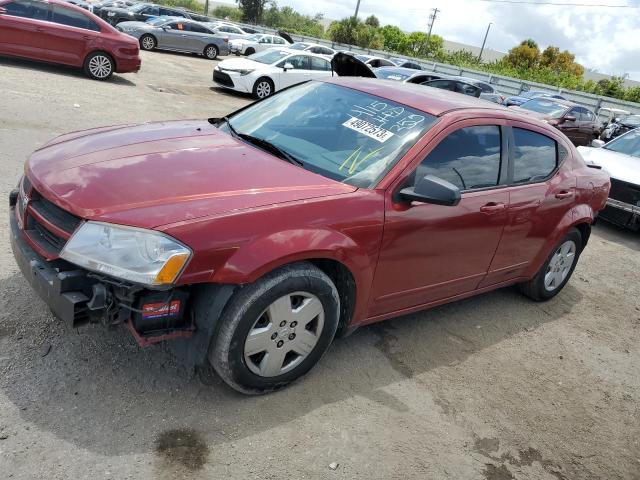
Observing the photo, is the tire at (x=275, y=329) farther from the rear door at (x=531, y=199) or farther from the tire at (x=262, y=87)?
the tire at (x=262, y=87)

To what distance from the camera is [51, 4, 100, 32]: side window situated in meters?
11.5

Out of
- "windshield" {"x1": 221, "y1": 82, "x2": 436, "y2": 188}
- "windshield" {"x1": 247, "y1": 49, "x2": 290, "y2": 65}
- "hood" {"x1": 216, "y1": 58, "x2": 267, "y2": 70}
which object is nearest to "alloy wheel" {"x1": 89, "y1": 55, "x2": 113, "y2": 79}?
"hood" {"x1": 216, "y1": 58, "x2": 267, "y2": 70}

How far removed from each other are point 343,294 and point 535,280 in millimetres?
2479

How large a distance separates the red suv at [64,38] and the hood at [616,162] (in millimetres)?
9656

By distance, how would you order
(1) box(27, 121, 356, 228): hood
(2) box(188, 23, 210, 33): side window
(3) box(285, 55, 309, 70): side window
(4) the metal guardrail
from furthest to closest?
(4) the metal guardrail, (2) box(188, 23, 210, 33): side window, (3) box(285, 55, 309, 70): side window, (1) box(27, 121, 356, 228): hood

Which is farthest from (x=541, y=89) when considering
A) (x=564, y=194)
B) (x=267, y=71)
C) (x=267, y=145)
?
(x=267, y=145)

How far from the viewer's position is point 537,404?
11.9 feet

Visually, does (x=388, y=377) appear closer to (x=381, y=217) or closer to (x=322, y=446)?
(x=322, y=446)

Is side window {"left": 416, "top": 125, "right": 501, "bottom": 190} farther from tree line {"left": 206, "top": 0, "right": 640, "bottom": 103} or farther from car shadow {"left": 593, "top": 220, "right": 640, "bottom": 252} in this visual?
tree line {"left": 206, "top": 0, "right": 640, "bottom": 103}

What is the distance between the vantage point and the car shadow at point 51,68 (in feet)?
38.9

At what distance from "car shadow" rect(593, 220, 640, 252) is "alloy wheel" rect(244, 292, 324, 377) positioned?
6.40 metres

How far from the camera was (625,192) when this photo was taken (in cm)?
801

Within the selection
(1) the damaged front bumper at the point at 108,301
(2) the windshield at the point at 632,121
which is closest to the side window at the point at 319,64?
(2) the windshield at the point at 632,121

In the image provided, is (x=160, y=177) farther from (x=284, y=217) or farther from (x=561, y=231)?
(x=561, y=231)
